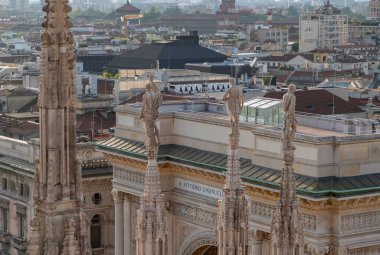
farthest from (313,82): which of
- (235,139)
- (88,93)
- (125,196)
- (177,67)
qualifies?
(235,139)

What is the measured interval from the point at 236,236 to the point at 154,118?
209 centimetres

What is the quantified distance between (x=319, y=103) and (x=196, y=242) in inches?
931

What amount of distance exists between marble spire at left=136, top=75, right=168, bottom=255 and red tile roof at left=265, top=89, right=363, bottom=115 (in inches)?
1845

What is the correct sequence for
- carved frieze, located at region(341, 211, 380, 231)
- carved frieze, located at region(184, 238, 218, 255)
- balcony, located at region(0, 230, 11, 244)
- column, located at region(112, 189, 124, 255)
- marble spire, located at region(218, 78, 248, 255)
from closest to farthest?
marble spire, located at region(218, 78, 248, 255)
carved frieze, located at region(341, 211, 380, 231)
carved frieze, located at region(184, 238, 218, 255)
column, located at region(112, 189, 124, 255)
balcony, located at region(0, 230, 11, 244)

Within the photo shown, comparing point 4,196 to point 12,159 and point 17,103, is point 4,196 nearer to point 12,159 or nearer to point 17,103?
point 12,159

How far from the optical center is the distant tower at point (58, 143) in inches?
602

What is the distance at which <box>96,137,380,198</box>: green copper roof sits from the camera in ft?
127

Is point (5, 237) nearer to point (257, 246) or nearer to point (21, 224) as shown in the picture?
Answer: point (21, 224)

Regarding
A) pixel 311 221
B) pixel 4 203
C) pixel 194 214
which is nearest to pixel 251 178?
pixel 311 221

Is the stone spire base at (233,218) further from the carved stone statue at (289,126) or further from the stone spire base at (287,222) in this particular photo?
the carved stone statue at (289,126)

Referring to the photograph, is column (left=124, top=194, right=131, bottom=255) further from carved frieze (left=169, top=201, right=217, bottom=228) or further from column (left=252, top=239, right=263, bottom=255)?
column (left=252, top=239, right=263, bottom=255)

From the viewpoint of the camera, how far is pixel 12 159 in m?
59.7

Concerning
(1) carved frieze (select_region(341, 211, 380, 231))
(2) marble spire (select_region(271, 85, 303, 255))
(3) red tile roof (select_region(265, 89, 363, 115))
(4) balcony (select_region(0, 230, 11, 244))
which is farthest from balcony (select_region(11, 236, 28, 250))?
(2) marble spire (select_region(271, 85, 303, 255))

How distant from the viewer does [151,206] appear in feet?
58.8
